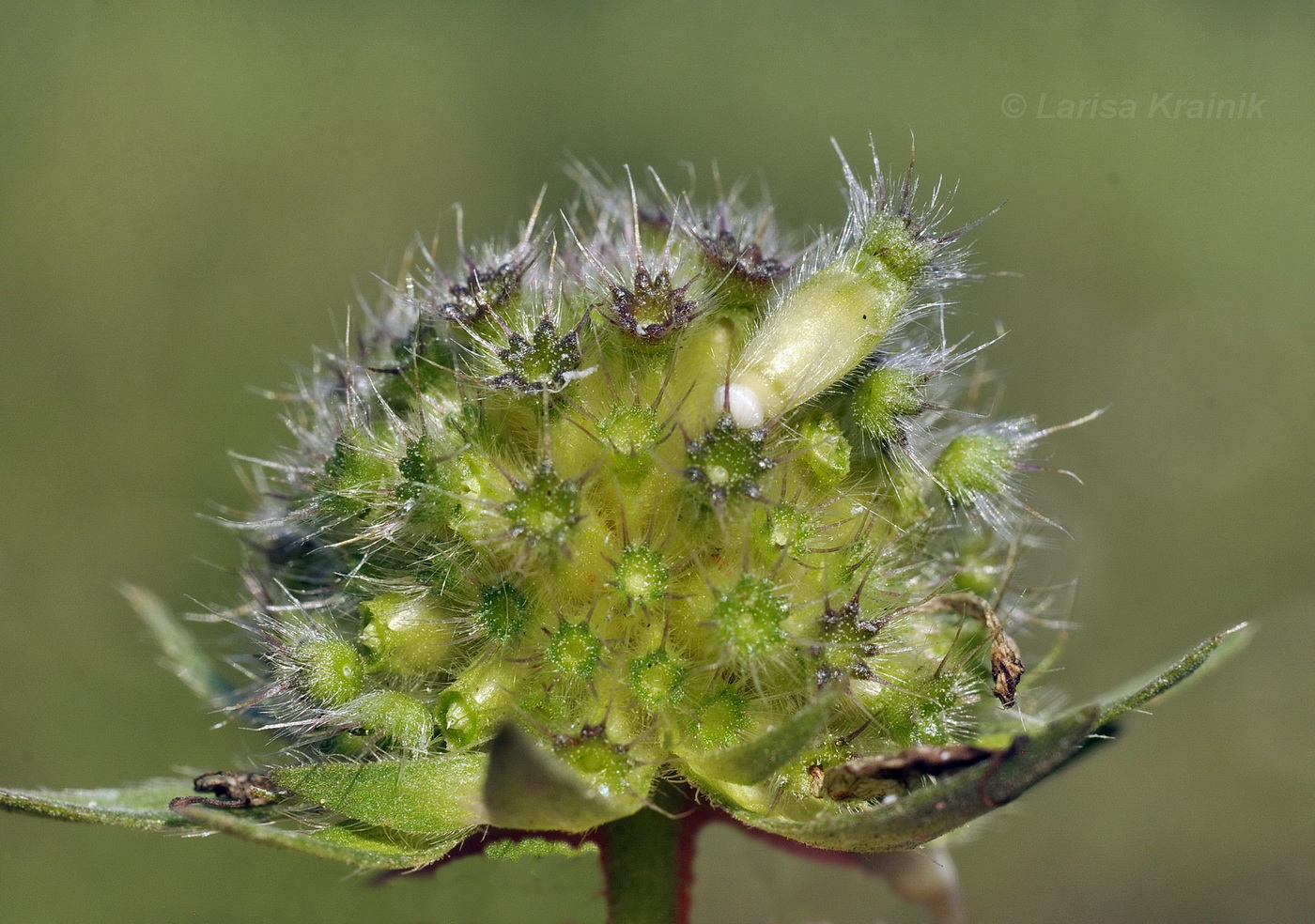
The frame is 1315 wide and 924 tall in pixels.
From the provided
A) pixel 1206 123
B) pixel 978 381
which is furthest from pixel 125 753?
pixel 1206 123

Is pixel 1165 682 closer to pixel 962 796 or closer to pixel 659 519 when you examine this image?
pixel 962 796

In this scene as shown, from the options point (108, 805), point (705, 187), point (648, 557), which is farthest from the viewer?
point (705, 187)

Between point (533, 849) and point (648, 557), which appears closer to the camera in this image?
point (533, 849)

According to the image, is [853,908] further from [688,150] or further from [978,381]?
[688,150]

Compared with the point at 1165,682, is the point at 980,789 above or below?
below

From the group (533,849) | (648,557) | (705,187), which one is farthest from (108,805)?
(705,187)

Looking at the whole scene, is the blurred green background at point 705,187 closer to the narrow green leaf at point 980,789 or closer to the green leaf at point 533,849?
the green leaf at point 533,849

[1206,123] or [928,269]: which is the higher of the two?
[1206,123]

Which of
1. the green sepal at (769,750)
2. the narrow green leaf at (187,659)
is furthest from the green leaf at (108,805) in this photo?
the green sepal at (769,750)
